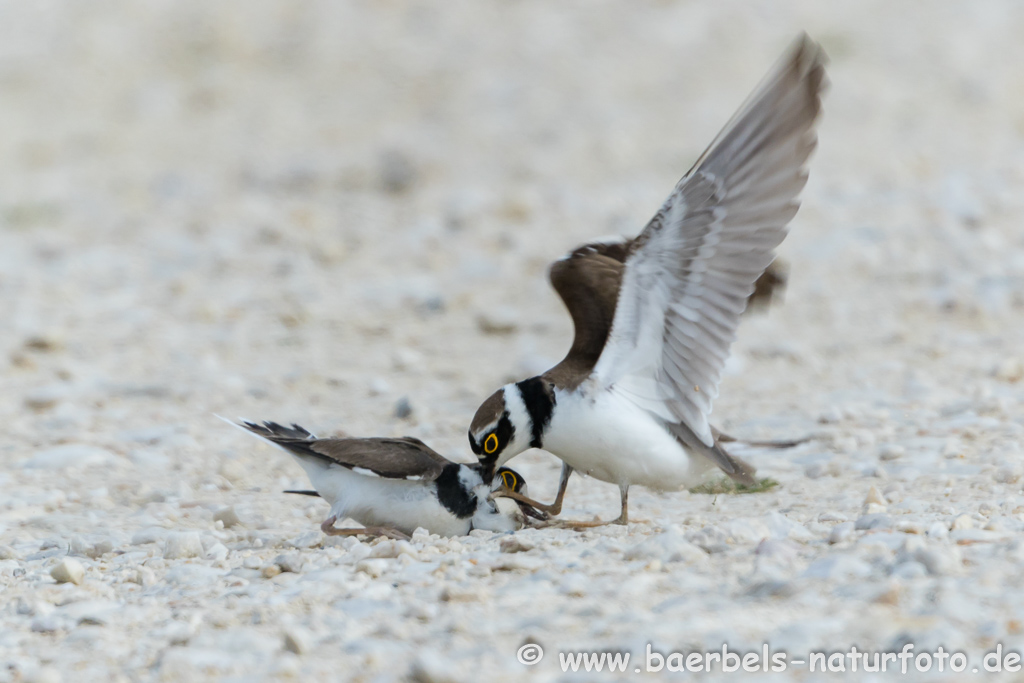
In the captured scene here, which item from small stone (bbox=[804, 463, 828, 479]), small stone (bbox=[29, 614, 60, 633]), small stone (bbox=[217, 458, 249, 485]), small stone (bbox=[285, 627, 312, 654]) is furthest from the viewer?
small stone (bbox=[217, 458, 249, 485])

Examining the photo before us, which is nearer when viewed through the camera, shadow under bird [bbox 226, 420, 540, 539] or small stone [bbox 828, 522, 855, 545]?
small stone [bbox 828, 522, 855, 545]

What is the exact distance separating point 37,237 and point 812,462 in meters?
7.96

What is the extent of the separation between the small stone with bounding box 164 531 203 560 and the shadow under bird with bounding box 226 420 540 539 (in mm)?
489

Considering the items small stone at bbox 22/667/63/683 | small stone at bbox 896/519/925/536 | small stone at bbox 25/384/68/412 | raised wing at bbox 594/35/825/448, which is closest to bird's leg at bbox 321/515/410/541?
raised wing at bbox 594/35/825/448

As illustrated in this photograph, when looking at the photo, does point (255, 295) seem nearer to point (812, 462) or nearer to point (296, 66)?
point (812, 462)

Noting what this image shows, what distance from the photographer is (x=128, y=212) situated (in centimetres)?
1140

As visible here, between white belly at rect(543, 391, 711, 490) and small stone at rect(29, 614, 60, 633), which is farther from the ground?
white belly at rect(543, 391, 711, 490)

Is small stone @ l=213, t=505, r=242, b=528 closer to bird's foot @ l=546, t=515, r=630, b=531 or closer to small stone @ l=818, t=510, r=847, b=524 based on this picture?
bird's foot @ l=546, t=515, r=630, b=531

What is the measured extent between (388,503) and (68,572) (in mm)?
1242

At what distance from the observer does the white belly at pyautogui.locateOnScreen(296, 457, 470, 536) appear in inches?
181

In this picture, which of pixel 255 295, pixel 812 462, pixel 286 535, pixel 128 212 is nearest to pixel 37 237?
pixel 128 212

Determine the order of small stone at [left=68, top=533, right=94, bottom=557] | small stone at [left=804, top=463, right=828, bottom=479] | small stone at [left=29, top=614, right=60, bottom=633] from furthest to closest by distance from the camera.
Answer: small stone at [left=804, top=463, right=828, bottom=479]
small stone at [left=68, top=533, right=94, bottom=557]
small stone at [left=29, top=614, right=60, bottom=633]

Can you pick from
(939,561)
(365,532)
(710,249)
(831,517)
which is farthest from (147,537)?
(939,561)

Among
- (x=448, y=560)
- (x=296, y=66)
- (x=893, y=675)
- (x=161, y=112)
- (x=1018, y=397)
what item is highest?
(x=296, y=66)
